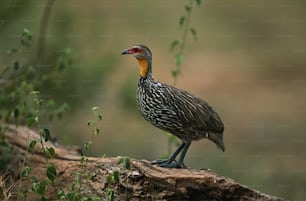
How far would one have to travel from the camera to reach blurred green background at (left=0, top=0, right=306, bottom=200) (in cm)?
1482

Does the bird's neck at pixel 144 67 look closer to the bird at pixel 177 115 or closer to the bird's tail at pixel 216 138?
the bird at pixel 177 115

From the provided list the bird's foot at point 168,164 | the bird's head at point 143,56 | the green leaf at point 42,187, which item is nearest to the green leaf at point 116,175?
the green leaf at point 42,187

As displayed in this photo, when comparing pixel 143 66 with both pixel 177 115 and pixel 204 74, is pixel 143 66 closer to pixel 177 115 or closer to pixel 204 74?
pixel 177 115

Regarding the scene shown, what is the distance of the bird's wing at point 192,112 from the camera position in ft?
34.0

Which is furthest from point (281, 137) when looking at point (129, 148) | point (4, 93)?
point (4, 93)

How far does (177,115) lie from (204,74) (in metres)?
12.1

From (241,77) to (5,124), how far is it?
1150cm

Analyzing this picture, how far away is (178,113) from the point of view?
10336mm

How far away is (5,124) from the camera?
38.3 feet

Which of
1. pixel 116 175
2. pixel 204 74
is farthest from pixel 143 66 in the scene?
pixel 204 74

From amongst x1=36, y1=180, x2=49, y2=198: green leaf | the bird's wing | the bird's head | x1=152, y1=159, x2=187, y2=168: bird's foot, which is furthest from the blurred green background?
x1=36, y1=180, x2=49, y2=198: green leaf

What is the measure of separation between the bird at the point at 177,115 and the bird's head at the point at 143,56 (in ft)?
0.24

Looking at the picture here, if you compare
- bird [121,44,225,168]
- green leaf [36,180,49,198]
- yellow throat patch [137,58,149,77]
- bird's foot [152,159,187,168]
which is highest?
yellow throat patch [137,58,149,77]

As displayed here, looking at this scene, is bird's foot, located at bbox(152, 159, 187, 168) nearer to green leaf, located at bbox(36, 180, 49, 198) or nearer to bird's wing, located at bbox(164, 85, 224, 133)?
bird's wing, located at bbox(164, 85, 224, 133)
